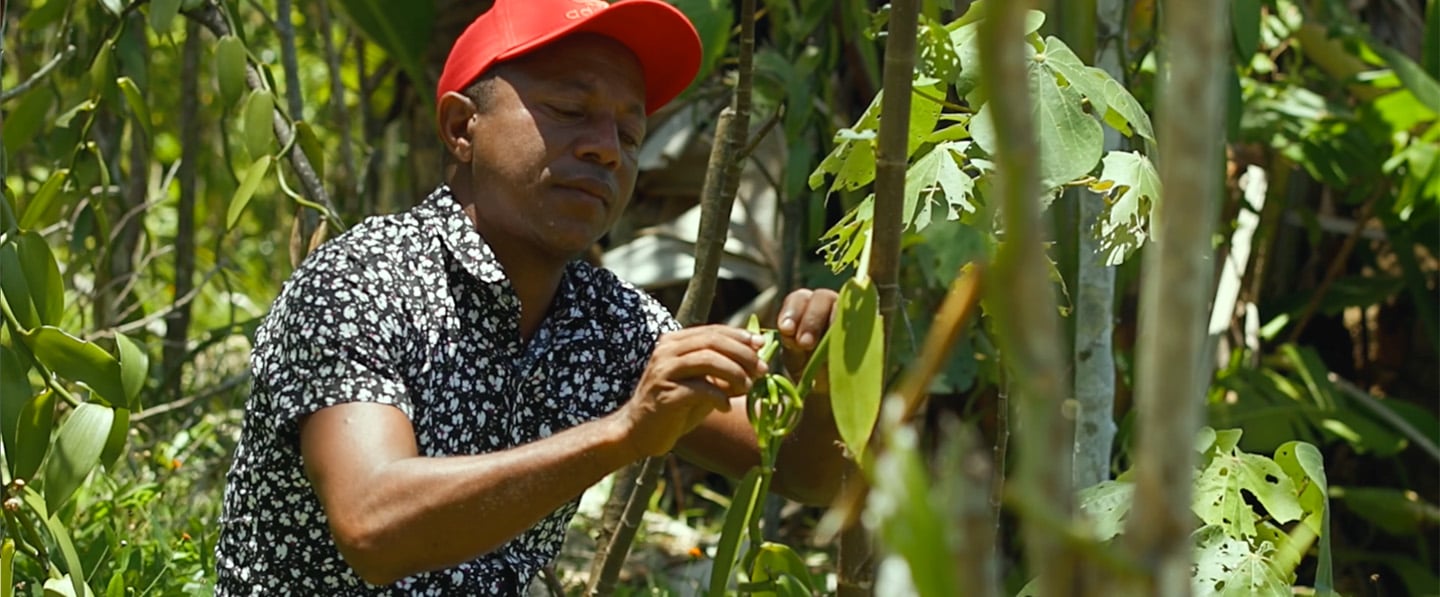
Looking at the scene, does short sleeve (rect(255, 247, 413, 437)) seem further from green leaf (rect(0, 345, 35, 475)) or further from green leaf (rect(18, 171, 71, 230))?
green leaf (rect(18, 171, 71, 230))

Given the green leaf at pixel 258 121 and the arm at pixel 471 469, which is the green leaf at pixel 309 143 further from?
the arm at pixel 471 469

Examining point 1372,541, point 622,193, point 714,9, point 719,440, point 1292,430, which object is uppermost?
point 714,9

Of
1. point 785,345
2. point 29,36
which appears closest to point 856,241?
point 785,345

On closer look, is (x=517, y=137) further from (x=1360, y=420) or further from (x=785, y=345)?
(x=1360, y=420)

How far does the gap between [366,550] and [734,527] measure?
403 millimetres

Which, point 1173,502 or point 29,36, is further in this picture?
point 29,36

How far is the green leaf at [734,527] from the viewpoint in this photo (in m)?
1.10

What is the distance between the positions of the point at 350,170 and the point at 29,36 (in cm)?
135

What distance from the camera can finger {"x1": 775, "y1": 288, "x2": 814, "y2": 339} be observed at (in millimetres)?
1296

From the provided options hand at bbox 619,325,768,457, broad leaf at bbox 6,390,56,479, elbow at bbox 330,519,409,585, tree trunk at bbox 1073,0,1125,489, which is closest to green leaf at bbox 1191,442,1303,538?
hand at bbox 619,325,768,457

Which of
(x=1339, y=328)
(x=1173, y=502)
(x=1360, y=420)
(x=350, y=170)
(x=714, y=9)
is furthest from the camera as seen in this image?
(x=1339, y=328)

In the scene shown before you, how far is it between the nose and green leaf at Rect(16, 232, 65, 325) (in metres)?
0.51

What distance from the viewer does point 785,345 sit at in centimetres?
132

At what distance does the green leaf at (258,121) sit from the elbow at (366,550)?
2.45 feet
